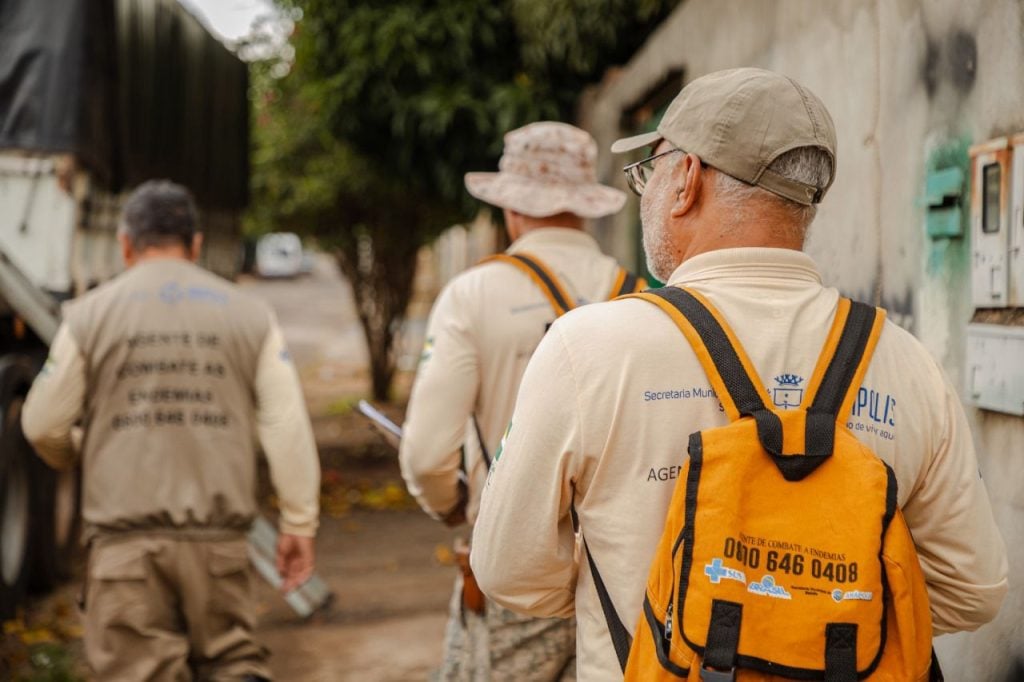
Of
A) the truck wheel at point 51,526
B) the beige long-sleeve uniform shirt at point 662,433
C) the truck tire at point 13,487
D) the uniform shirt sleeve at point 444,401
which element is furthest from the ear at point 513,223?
the truck wheel at point 51,526

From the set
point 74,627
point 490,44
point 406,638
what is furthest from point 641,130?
point 74,627

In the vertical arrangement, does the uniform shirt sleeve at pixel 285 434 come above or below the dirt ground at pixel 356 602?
above

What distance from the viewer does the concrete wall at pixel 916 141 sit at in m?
2.41

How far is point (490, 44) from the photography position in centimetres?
A: 722

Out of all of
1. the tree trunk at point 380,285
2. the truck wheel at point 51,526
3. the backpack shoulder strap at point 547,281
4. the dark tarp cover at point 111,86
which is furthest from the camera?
the tree trunk at point 380,285

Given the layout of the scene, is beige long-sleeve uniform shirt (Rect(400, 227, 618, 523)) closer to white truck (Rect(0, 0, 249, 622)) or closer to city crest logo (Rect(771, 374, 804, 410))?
city crest logo (Rect(771, 374, 804, 410))

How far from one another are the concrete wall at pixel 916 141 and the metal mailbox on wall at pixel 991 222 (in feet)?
0.20

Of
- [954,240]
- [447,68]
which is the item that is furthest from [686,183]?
[447,68]

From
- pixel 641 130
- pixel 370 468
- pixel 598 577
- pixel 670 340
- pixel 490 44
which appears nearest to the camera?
pixel 670 340

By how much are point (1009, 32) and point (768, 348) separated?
49.2 inches

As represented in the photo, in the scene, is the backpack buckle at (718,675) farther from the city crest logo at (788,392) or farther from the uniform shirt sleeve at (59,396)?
the uniform shirt sleeve at (59,396)

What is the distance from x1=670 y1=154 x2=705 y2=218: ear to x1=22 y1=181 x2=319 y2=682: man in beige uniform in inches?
85.3

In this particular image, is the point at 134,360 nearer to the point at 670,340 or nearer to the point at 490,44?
the point at 670,340

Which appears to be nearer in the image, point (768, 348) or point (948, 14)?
point (768, 348)
